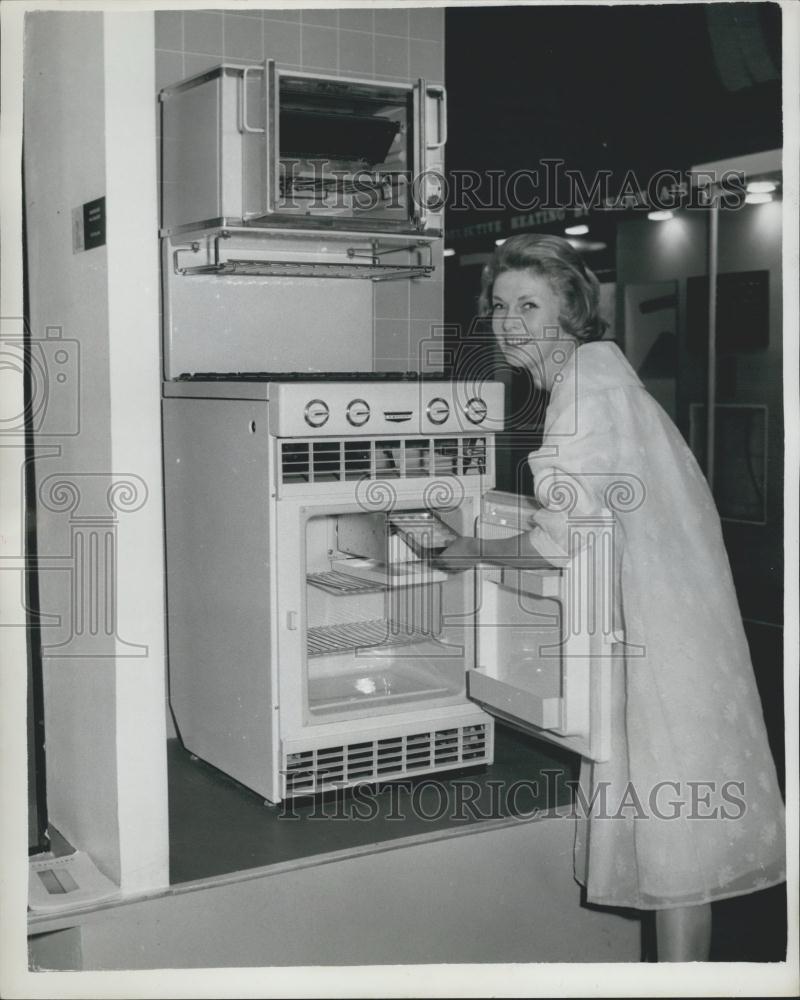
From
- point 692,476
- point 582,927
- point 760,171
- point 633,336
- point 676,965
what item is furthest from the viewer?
point 633,336

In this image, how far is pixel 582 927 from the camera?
2686mm

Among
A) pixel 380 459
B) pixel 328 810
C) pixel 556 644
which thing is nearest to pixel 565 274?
pixel 380 459

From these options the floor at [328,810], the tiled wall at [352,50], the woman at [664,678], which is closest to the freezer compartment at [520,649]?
the woman at [664,678]

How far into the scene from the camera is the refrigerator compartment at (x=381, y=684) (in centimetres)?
287

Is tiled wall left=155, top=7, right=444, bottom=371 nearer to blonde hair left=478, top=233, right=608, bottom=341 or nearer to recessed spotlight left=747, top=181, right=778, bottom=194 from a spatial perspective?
blonde hair left=478, top=233, right=608, bottom=341

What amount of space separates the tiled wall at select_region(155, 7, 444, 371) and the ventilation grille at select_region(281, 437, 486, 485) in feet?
2.84

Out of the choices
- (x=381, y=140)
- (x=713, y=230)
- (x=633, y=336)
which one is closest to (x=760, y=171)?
(x=713, y=230)

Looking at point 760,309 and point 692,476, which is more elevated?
point 760,309

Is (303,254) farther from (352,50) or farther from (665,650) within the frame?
(665,650)

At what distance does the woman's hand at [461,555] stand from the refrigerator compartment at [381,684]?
318mm

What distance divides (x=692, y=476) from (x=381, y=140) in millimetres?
1232

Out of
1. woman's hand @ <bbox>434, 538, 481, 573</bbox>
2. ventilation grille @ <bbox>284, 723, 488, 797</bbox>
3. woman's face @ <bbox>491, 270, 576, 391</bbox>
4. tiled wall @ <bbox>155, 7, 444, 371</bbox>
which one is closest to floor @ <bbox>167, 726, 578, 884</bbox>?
ventilation grille @ <bbox>284, 723, 488, 797</bbox>

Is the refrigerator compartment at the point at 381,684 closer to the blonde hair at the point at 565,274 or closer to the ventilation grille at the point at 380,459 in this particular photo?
the ventilation grille at the point at 380,459

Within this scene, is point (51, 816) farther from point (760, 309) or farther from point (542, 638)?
point (760, 309)
